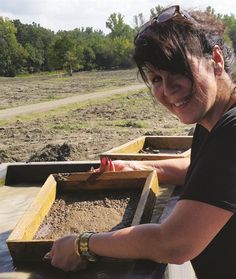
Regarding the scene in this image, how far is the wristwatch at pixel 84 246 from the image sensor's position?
1.71m

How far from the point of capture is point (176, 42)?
1.48m

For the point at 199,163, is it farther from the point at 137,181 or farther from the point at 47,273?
the point at 137,181

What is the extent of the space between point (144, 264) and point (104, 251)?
1.33 ft

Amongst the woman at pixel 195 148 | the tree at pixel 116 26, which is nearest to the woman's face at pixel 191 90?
the woman at pixel 195 148

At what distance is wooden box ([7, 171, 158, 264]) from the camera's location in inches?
88.6

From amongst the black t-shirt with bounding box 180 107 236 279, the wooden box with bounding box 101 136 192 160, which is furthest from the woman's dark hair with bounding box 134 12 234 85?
the wooden box with bounding box 101 136 192 160

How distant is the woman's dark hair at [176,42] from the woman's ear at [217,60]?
0.06 feet

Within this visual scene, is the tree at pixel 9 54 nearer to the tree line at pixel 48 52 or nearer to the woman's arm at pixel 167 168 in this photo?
the tree line at pixel 48 52

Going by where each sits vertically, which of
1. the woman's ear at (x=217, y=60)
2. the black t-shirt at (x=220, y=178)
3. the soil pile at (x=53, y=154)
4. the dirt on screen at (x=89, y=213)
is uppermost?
the woman's ear at (x=217, y=60)

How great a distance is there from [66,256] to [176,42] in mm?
938

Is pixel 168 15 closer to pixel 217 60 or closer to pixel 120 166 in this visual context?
pixel 217 60

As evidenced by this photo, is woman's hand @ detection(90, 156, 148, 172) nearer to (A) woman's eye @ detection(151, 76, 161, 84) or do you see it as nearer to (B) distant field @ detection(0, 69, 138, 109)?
(A) woman's eye @ detection(151, 76, 161, 84)

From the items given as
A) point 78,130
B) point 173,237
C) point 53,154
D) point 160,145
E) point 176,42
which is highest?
point 176,42

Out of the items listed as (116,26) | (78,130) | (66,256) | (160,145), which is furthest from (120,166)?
(116,26)
